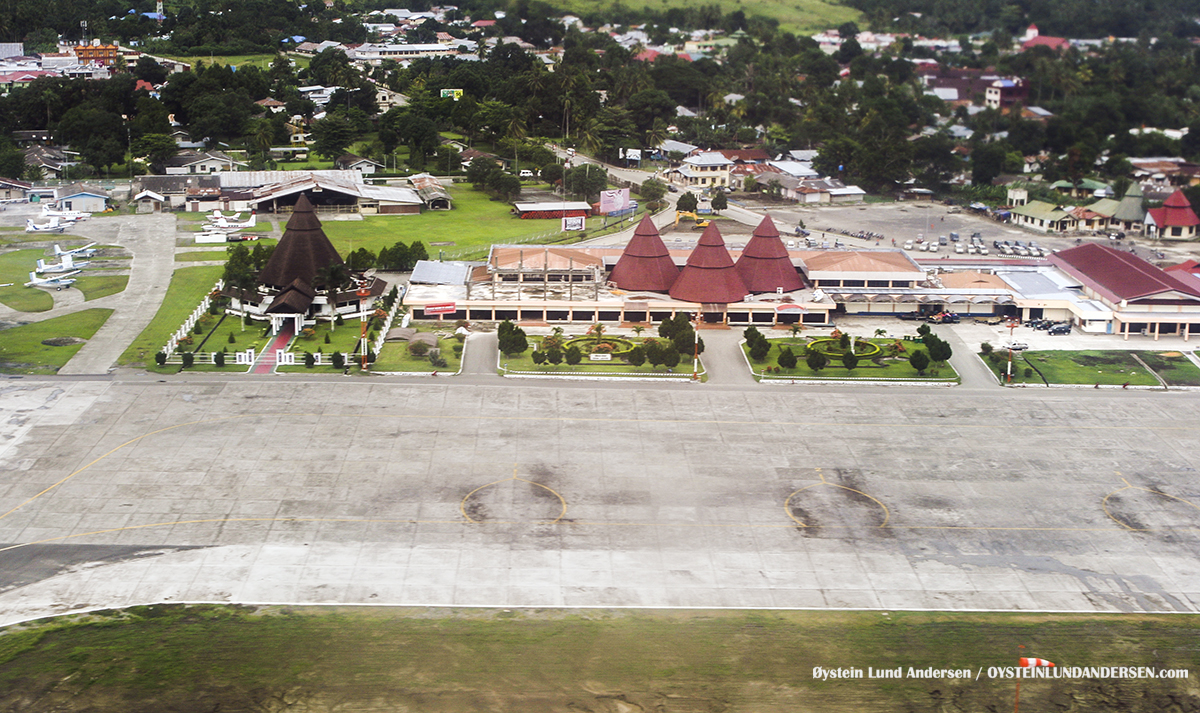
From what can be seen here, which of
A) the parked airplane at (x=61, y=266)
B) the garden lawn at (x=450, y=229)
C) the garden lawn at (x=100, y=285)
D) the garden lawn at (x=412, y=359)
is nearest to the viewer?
the garden lawn at (x=412, y=359)

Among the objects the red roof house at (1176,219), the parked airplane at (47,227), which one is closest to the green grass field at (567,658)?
the parked airplane at (47,227)

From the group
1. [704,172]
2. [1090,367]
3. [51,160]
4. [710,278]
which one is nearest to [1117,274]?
[1090,367]

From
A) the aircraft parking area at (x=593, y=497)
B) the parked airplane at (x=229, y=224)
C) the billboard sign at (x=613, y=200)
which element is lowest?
the aircraft parking area at (x=593, y=497)

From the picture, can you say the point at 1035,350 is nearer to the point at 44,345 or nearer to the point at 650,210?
the point at 650,210

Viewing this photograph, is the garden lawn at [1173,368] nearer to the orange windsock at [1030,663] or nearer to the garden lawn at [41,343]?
the orange windsock at [1030,663]

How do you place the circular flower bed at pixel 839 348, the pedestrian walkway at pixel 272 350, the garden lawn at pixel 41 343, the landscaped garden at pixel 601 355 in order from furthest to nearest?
the circular flower bed at pixel 839 348 → the landscaped garden at pixel 601 355 → the pedestrian walkway at pixel 272 350 → the garden lawn at pixel 41 343

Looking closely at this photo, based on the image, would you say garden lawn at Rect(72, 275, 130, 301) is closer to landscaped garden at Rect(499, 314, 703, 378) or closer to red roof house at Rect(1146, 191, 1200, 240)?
landscaped garden at Rect(499, 314, 703, 378)
